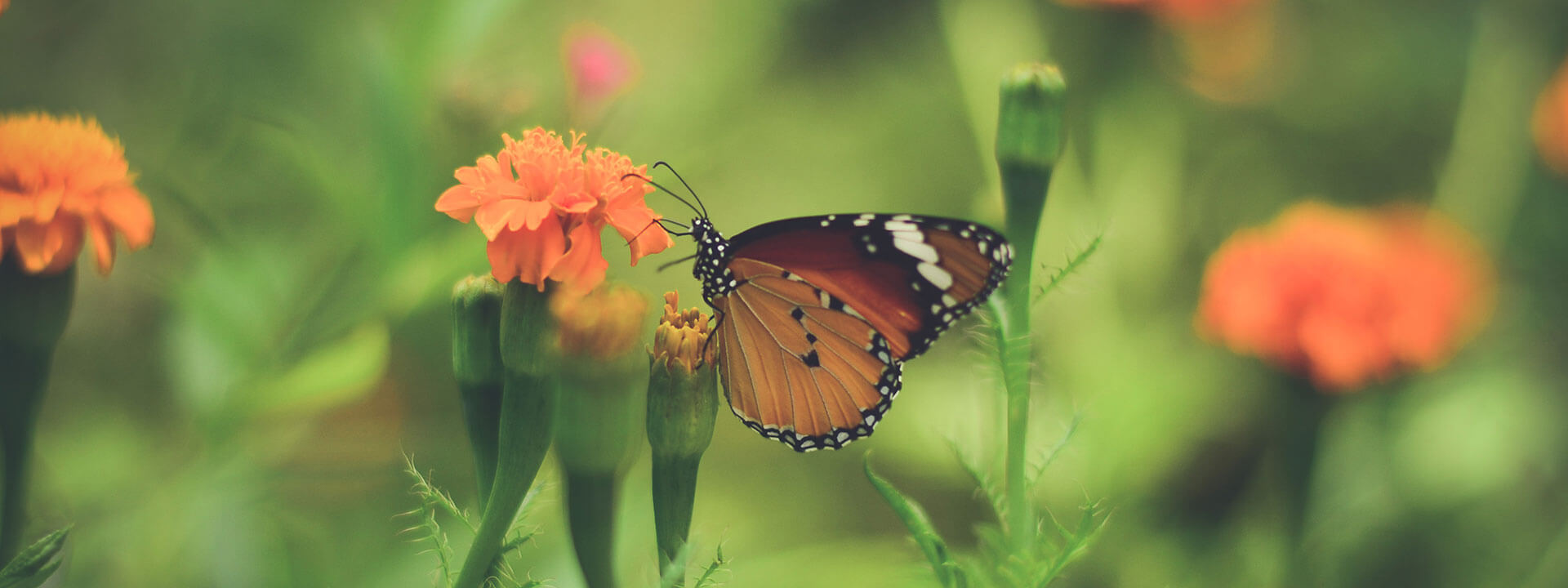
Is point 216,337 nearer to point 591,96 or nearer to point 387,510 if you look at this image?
point 387,510

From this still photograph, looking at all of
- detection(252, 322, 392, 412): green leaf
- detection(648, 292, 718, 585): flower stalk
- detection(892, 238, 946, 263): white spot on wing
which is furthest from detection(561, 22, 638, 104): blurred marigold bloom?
detection(648, 292, 718, 585): flower stalk

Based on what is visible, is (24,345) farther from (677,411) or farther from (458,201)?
(677,411)

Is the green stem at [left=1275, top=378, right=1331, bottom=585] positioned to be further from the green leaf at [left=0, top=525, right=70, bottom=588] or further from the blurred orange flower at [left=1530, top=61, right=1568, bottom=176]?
the green leaf at [left=0, top=525, right=70, bottom=588]

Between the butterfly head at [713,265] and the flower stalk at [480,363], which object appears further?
the butterfly head at [713,265]

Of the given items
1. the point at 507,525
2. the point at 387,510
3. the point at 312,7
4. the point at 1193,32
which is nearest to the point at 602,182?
the point at 507,525

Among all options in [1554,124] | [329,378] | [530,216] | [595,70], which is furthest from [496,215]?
[1554,124]

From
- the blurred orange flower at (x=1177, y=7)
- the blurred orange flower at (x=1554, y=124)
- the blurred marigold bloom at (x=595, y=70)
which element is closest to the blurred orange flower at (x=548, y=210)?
the blurred marigold bloom at (x=595, y=70)

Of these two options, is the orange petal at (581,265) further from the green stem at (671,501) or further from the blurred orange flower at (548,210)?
the green stem at (671,501)
